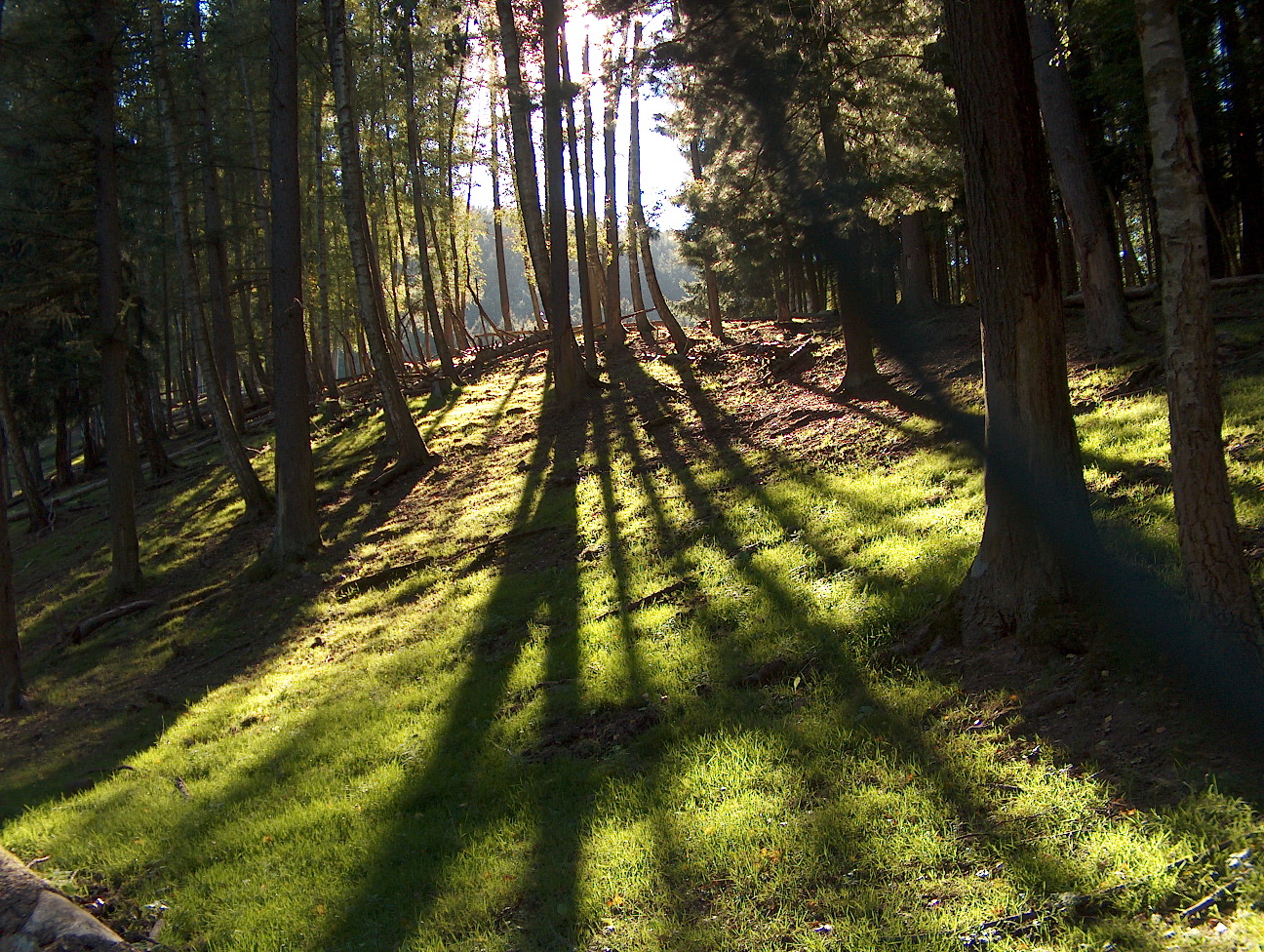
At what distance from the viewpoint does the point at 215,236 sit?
1958cm

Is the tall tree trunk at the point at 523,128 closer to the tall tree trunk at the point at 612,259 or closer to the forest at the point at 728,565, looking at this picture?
the forest at the point at 728,565

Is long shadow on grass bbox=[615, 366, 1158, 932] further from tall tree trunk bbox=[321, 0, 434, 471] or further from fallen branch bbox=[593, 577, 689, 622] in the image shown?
tall tree trunk bbox=[321, 0, 434, 471]

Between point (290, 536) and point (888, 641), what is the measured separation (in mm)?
10938

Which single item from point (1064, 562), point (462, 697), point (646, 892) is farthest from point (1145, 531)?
point (462, 697)

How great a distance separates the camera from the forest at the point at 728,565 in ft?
13.8

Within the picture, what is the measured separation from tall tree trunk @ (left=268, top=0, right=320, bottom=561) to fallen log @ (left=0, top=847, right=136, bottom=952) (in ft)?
31.9

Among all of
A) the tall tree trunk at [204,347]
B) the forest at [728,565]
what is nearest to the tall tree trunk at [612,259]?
the forest at [728,565]

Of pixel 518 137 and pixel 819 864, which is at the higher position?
pixel 518 137

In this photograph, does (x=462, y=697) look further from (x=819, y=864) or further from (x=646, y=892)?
(x=819, y=864)

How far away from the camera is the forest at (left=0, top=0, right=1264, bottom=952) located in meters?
4.21

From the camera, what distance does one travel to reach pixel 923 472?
31.7ft

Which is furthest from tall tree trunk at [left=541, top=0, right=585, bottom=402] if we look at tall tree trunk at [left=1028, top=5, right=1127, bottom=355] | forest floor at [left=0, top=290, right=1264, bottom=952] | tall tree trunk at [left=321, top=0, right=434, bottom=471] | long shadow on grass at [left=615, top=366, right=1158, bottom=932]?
long shadow on grass at [left=615, top=366, right=1158, bottom=932]

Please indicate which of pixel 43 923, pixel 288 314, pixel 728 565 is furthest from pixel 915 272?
pixel 43 923

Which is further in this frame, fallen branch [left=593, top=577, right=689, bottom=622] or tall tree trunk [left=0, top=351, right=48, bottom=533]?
tall tree trunk [left=0, top=351, right=48, bottom=533]
